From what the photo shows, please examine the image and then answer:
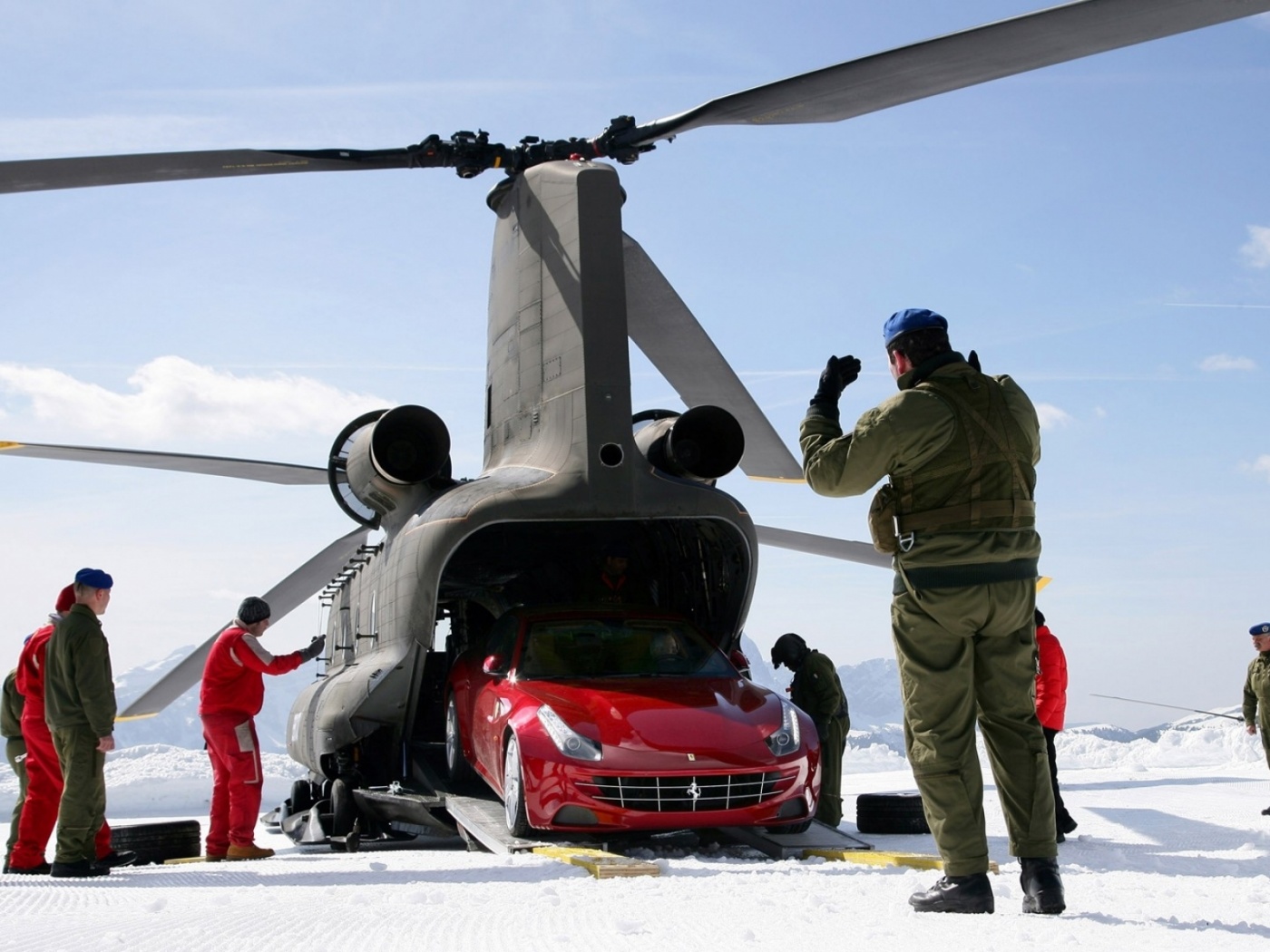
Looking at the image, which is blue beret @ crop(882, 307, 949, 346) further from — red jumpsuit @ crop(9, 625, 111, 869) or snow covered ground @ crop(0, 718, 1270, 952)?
red jumpsuit @ crop(9, 625, 111, 869)

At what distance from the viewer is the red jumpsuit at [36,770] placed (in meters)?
6.61

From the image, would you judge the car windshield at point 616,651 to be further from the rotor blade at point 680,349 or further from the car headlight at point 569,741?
the rotor blade at point 680,349

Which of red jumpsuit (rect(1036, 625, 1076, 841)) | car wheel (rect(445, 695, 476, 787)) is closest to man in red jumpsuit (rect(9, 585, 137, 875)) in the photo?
car wheel (rect(445, 695, 476, 787))

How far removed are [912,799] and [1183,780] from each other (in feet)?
23.7

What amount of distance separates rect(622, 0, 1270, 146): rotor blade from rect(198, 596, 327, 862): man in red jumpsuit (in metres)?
4.78

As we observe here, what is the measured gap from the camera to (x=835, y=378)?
4.23m

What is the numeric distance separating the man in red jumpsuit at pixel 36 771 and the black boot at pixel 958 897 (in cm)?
491

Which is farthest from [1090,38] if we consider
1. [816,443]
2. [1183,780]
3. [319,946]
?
[1183,780]

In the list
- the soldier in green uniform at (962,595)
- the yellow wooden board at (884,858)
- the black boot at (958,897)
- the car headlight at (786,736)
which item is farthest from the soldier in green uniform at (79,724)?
the black boot at (958,897)

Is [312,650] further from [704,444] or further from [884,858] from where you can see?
[884,858]

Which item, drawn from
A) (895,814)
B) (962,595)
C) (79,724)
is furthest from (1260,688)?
(79,724)

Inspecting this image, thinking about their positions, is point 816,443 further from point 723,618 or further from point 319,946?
point 723,618

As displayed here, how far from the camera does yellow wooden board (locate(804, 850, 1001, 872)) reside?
504 cm

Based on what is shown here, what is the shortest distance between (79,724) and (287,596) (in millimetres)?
5629
